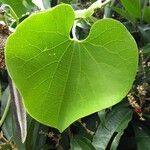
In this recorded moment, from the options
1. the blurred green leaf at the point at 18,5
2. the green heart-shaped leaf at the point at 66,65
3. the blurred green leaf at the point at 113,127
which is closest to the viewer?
the green heart-shaped leaf at the point at 66,65

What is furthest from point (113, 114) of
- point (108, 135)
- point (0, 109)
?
point (0, 109)

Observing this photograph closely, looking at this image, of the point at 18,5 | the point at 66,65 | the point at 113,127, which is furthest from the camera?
the point at 18,5

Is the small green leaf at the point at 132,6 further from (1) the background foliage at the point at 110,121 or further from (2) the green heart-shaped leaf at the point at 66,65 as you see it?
(2) the green heart-shaped leaf at the point at 66,65

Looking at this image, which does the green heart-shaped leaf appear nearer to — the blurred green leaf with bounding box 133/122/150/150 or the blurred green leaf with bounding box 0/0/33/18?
the blurred green leaf with bounding box 133/122/150/150

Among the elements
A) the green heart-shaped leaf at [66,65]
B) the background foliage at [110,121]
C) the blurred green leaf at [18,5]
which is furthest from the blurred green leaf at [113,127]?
the blurred green leaf at [18,5]

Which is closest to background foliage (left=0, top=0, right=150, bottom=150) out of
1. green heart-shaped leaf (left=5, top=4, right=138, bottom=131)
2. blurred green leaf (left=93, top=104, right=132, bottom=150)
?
blurred green leaf (left=93, top=104, right=132, bottom=150)

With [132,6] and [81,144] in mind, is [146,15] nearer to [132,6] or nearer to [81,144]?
[132,6]

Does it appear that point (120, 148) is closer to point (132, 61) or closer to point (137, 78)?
point (137, 78)

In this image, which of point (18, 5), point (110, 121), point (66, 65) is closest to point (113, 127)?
point (110, 121)
